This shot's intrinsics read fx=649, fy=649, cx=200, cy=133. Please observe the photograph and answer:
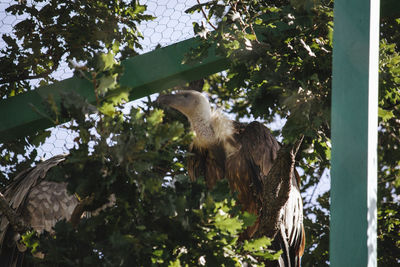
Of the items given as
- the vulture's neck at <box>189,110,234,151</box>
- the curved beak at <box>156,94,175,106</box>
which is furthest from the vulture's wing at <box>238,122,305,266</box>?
the curved beak at <box>156,94,175,106</box>

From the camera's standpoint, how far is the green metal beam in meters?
2.78

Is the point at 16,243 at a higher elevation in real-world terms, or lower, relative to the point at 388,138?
lower

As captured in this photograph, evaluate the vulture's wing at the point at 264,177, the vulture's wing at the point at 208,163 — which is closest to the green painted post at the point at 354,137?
the vulture's wing at the point at 264,177

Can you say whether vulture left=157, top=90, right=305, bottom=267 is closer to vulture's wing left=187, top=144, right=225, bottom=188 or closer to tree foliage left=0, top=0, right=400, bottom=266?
vulture's wing left=187, top=144, right=225, bottom=188

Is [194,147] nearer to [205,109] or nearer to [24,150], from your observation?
[205,109]

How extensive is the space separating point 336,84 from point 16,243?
182cm

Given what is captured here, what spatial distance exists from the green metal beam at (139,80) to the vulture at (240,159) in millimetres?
801

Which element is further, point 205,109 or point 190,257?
point 205,109

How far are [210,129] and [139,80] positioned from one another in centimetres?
137

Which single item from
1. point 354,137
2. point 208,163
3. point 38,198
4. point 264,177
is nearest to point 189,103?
point 208,163

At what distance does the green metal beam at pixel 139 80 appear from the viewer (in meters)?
2.78

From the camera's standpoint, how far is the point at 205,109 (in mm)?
4105

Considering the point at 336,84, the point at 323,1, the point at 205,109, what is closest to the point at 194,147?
the point at 205,109

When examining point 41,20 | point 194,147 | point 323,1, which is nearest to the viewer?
point 323,1
